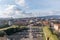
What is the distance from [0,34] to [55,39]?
259 inches

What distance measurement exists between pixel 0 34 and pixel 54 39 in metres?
6.52

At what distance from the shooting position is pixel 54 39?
10.6 metres

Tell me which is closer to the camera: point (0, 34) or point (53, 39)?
point (53, 39)

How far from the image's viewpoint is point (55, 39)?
34.8 feet

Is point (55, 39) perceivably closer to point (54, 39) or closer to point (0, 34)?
point (54, 39)

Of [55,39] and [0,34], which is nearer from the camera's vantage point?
[55,39]

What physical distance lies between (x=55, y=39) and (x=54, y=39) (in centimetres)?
7

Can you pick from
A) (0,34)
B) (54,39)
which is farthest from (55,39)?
(0,34)

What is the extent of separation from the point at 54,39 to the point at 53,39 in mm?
177

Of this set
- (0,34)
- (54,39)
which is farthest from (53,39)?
(0,34)

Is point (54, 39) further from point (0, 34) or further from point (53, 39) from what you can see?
point (0, 34)

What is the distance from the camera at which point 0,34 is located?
15.8 m

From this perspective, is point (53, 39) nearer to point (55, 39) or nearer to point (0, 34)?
point (55, 39)
